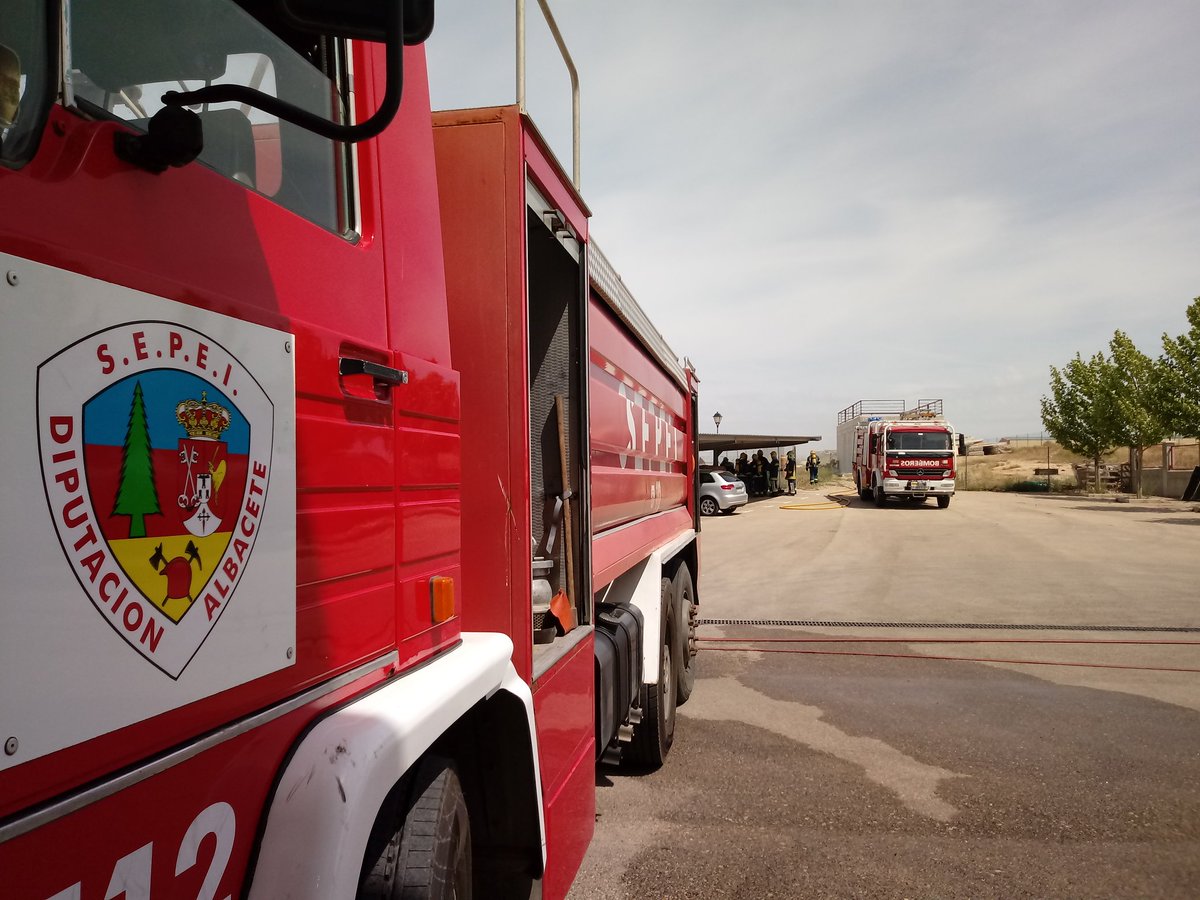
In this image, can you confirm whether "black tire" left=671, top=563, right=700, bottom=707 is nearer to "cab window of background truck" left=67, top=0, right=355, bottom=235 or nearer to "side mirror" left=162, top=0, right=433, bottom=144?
"cab window of background truck" left=67, top=0, right=355, bottom=235

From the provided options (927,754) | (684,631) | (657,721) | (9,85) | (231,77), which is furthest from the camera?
(684,631)

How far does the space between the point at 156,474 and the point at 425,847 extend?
3.22ft

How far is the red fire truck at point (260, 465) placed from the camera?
99 cm

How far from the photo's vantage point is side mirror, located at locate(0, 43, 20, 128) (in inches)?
39.2

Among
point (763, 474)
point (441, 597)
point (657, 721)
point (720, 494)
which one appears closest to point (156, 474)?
point (441, 597)

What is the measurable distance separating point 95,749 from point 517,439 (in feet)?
4.67

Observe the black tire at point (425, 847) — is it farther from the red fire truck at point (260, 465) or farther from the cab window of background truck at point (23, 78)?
the cab window of background truck at point (23, 78)

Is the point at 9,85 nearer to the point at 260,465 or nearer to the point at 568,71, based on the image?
the point at 260,465

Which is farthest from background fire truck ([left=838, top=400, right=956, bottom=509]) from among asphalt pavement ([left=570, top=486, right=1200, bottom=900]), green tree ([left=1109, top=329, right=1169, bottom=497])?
asphalt pavement ([left=570, top=486, right=1200, bottom=900])

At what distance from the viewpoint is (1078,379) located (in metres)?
35.6

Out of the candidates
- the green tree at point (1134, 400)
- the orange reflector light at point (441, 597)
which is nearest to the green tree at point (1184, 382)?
the green tree at point (1134, 400)

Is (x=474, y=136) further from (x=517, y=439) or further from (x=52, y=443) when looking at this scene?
(x=52, y=443)

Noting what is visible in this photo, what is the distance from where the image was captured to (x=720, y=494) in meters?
25.2

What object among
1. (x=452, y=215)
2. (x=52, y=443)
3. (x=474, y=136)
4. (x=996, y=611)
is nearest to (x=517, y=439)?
(x=452, y=215)
